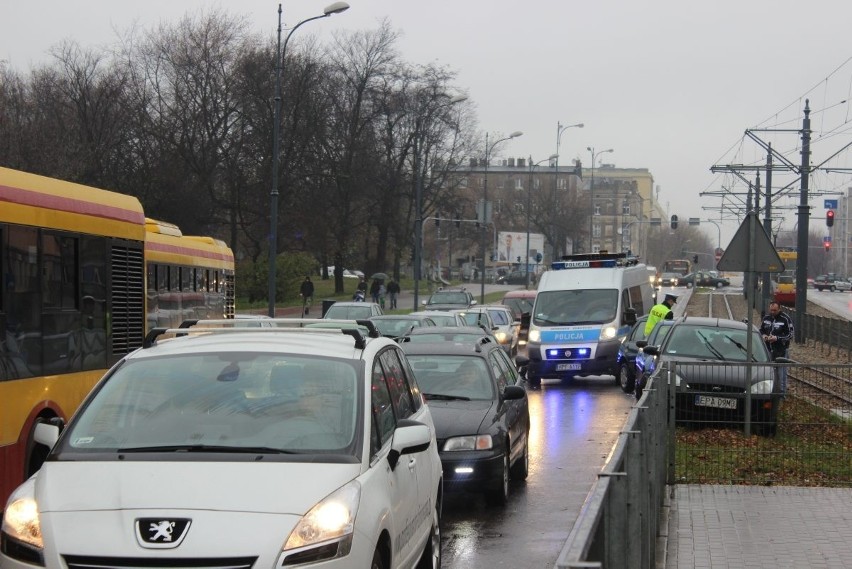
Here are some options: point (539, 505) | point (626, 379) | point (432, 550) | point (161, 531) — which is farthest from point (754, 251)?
point (626, 379)

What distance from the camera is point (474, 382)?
40.1 ft

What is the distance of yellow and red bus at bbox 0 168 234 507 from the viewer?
915 centimetres

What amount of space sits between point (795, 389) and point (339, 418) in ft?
20.8

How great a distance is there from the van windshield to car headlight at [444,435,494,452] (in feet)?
53.4

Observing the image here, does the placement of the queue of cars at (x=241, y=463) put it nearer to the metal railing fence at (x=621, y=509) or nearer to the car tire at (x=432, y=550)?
the car tire at (x=432, y=550)

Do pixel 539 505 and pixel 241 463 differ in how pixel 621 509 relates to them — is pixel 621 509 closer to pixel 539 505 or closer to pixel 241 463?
pixel 241 463

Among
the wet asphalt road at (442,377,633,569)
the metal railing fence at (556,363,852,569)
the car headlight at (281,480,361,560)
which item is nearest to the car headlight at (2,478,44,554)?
the car headlight at (281,480,361,560)

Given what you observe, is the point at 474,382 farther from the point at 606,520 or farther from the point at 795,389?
the point at 606,520

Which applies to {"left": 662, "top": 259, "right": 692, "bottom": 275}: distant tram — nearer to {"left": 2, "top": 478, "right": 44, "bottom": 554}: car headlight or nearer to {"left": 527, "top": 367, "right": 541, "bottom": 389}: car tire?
{"left": 527, "top": 367, "right": 541, "bottom": 389}: car tire

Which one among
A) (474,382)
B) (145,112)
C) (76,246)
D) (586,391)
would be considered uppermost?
(145,112)

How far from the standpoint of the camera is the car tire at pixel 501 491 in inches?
430

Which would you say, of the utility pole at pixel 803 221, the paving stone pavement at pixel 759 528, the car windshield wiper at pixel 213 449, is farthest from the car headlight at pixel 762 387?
the utility pole at pixel 803 221

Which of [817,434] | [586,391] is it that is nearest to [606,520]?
[817,434]

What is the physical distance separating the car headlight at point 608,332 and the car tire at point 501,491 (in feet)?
51.1
